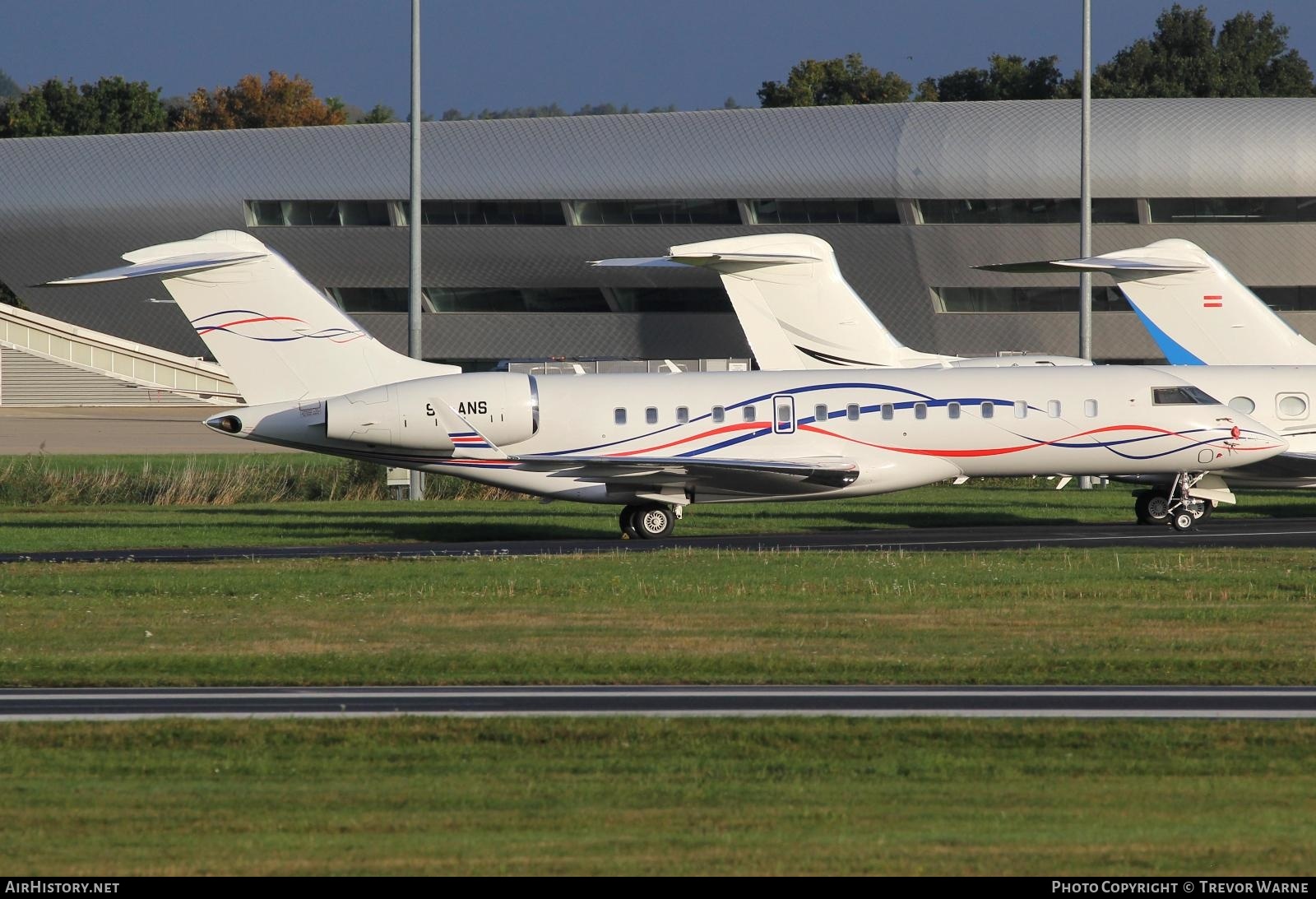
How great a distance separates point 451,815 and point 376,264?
79.9 meters

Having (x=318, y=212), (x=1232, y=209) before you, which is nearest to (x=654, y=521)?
(x=1232, y=209)

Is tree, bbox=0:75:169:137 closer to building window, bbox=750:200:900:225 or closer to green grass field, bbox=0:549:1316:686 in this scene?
building window, bbox=750:200:900:225

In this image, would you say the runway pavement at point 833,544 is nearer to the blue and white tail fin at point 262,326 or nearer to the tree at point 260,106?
the blue and white tail fin at point 262,326

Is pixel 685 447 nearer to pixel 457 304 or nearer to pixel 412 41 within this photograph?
pixel 412 41

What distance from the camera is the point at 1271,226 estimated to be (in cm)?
7656

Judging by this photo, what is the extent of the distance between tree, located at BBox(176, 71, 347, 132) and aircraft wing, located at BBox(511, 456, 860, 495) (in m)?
128

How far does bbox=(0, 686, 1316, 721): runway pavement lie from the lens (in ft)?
42.4

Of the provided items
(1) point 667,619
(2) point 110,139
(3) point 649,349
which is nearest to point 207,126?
(2) point 110,139

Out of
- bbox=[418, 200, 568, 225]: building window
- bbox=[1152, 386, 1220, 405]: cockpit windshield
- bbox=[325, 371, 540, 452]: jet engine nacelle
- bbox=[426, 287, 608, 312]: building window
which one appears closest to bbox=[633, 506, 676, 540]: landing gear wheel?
bbox=[325, 371, 540, 452]: jet engine nacelle

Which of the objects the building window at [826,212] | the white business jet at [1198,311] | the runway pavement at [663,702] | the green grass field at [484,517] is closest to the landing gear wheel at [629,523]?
the green grass field at [484,517]

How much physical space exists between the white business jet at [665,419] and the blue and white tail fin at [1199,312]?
7.25 meters

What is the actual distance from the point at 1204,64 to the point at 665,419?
10736 cm

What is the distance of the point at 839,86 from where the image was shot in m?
130

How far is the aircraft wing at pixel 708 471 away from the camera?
95.3 ft
